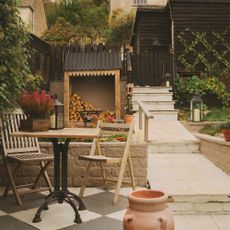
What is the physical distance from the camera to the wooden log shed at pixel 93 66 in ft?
42.1

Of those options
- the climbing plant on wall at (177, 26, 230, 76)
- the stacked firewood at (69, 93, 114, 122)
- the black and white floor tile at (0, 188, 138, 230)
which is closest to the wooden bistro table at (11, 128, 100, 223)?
the black and white floor tile at (0, 188, 138, 230)

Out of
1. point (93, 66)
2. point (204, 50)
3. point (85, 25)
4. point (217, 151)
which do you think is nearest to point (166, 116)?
point (93, 66)

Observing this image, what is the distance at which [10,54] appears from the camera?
5.36m

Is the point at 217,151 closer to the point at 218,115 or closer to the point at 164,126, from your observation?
the point at 164,126

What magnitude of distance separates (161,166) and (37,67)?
7.70 metres

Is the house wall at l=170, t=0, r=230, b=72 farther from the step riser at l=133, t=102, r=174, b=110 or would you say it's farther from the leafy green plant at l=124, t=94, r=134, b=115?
the leafy green plant at l=124, t=94, r=134, b=115

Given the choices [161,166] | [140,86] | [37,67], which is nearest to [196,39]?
[140,86]

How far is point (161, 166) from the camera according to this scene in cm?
696

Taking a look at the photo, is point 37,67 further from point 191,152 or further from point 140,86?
point 191,152

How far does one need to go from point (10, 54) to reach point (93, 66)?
780 cm

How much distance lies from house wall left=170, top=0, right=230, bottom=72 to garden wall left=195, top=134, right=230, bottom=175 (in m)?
9.11

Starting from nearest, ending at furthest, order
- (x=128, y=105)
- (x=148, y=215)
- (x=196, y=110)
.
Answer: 1. (x=148, y=215)
2. (x=196, y=110)
3. (x=128, y=105)

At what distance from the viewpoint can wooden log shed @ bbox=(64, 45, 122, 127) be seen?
12.8m

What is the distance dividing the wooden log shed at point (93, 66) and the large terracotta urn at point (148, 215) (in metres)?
9.50
